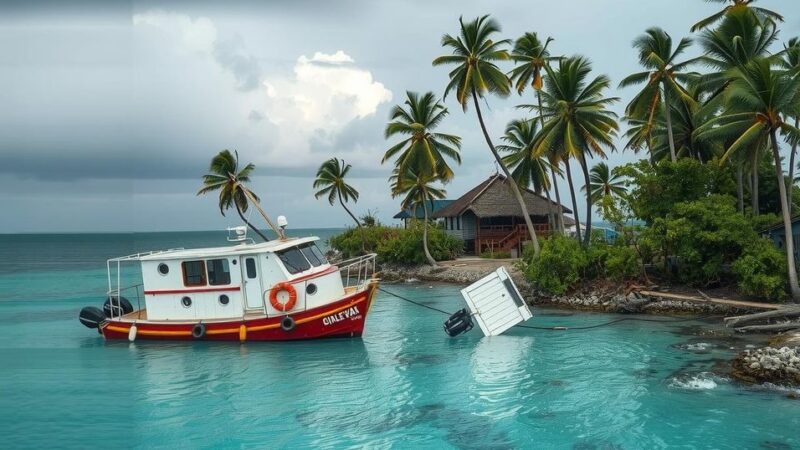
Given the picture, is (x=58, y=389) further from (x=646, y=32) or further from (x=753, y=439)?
(x=646, y=32)

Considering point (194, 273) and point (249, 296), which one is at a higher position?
point (194, 273)

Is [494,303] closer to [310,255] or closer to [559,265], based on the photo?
[310,255]

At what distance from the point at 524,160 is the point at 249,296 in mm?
18999

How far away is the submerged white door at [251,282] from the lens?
762 inches

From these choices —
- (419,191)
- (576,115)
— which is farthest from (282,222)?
(419,191)

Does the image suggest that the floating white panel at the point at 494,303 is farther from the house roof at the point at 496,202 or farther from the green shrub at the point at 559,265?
the house roof at the point at 496,202

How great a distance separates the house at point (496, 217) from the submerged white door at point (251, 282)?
76.3ft

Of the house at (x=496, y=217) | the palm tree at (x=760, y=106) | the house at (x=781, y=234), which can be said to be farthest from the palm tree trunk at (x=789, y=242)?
the house at (x=496, y=217)

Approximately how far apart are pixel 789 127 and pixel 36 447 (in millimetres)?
20640

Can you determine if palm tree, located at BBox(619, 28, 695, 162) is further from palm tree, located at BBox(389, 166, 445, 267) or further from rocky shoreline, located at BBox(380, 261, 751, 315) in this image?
palm tree, located at BBox(389, 166, 445, 267)

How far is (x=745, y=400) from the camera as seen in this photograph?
12984 mm

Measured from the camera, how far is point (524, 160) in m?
34.1

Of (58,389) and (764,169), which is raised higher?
(764,169)

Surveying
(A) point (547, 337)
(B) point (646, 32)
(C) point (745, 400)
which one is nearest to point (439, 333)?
(A) point (547, 337)
